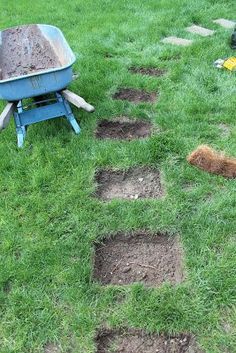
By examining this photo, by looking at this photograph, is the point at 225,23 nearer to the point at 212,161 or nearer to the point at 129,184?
the point at 212,161

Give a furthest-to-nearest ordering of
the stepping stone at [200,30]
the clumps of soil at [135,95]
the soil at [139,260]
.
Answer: the stepping stone at [200,30] → the clumps of soil at [135,95] → the soil at [139,260]

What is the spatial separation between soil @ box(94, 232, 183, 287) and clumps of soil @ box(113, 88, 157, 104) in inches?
85.6

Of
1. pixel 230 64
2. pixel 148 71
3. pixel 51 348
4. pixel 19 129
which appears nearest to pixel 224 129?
pixel 230 64

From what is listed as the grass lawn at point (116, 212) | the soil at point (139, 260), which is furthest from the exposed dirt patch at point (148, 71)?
the soil at point (139, 260)

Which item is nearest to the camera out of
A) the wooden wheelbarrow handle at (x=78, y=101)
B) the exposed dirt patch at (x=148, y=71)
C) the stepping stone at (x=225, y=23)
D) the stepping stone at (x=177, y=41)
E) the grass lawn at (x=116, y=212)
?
the grass lawn at (x=116, y=212)

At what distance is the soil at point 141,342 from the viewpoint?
7.98 ft

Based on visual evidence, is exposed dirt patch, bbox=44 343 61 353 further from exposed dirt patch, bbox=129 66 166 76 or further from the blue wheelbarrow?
exposed dirt patch, bbox=129 66 166 76

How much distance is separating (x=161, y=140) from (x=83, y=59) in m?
2.39

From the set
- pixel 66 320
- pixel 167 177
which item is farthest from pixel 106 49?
pixel 66 320

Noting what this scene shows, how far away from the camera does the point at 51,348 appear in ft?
8.21

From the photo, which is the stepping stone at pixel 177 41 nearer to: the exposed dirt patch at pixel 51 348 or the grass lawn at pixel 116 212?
the grass lawn at pixel 116 212

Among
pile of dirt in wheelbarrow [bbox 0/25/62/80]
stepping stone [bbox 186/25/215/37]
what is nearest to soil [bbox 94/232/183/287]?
pile of dirt in wheelbarrow [bbox 0/25/62/80]

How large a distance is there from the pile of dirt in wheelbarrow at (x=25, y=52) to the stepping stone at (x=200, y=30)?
258cm

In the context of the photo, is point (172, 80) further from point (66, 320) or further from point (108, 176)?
point (66, 320)
